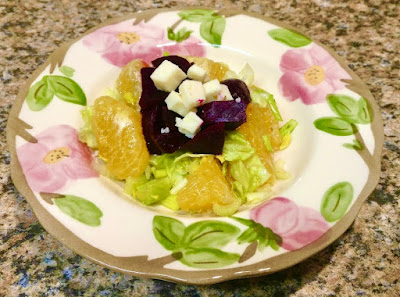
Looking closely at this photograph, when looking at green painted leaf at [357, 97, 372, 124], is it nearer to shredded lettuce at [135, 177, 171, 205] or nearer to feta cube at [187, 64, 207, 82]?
feta cube at [187, 64, 207, 82]

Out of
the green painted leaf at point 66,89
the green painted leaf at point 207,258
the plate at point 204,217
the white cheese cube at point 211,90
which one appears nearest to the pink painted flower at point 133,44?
the plate at point 204,217

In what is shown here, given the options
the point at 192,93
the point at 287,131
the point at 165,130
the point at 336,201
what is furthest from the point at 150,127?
the point at 336,201

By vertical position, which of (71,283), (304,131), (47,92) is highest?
(47,92)

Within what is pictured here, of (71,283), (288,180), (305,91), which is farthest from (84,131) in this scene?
(305,91)

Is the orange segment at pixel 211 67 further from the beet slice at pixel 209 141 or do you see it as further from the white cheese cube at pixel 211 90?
the beet slice at pixel 209 141

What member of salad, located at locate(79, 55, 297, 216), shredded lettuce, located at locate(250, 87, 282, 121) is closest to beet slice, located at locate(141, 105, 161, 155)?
salad, located at locate(79, 55, 297, 216)

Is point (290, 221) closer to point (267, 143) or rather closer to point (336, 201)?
point (336, 201)

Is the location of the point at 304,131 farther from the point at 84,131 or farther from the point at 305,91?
the point at 84,131
